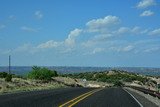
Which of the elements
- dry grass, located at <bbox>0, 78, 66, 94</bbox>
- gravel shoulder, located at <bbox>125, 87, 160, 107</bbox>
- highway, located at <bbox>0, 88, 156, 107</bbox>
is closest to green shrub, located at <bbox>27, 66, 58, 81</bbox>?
dry grass, located at <bbox>0, 78, 66, 94</bbox>

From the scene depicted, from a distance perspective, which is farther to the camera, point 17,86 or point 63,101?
point 17,86

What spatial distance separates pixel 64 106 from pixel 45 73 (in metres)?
101

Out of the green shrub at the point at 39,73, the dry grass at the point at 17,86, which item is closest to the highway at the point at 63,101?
the dry grass at the point at 17,86

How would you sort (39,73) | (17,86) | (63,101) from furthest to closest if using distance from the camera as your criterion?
(39,73) → (17,86) → (63,101)

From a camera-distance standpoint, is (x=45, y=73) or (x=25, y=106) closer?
(x=25, y=106)

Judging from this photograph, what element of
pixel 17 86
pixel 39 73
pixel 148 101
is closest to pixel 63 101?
pixel 148 101

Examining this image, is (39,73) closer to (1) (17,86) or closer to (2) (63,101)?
(1) (17,86)

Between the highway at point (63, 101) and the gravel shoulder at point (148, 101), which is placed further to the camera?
the gravel shoulder at point (148, 101)

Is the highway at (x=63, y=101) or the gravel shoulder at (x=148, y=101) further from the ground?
the highway at (x=63, y=101)

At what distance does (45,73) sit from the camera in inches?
4877

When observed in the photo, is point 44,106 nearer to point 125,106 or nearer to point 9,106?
point 9,106

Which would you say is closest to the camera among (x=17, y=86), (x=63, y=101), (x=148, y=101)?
(x=63, y=101)

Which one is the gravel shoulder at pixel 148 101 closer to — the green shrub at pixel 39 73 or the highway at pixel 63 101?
the highway at pixel 63 101

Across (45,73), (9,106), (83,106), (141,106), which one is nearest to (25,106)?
(9,106)
